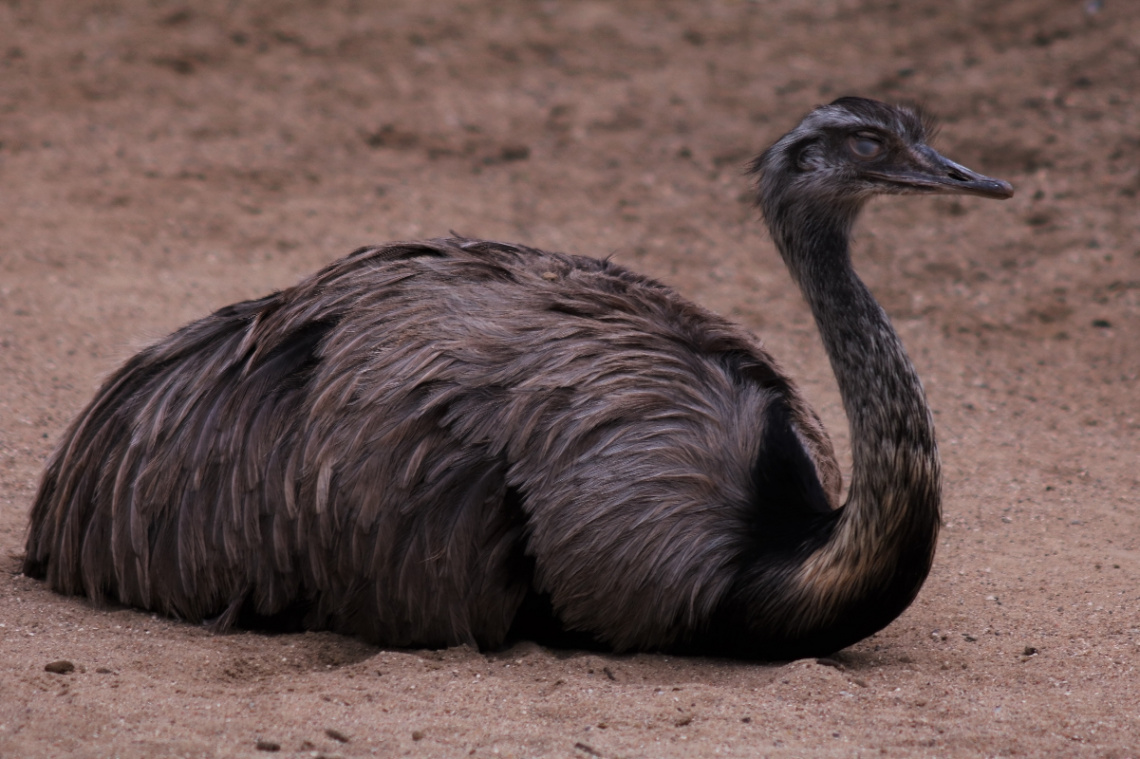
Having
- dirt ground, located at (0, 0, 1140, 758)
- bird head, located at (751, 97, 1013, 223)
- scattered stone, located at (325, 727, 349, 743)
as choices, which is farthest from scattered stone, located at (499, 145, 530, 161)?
scattered stone, located at (325, 727, 349, 743)

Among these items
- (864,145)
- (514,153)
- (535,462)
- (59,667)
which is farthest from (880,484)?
(514,153)

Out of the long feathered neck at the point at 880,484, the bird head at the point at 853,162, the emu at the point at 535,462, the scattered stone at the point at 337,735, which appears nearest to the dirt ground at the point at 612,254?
the scattered stone at the point at 337,735

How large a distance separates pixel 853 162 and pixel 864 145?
0.07 metres

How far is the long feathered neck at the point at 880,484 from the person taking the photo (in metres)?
3.97

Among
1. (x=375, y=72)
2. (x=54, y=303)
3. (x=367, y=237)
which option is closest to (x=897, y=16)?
(x=375, y=72)

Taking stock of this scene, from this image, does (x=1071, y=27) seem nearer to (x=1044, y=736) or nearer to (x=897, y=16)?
(x=897, y=16)

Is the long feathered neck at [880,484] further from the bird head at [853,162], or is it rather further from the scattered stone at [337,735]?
the scattered stone at [337,735]

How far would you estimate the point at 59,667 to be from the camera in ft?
13.1

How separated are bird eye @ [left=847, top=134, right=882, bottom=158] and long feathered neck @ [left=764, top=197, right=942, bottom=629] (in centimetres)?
50

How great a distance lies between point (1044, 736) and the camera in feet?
12.3

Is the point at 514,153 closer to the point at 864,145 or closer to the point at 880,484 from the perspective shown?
the point at 864,145

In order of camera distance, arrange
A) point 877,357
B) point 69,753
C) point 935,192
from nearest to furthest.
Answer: point 69,753 < point 877,357 < point 935,192

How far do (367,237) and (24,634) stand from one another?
15.8 ft

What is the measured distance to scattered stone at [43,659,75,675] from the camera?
13.1 ft
